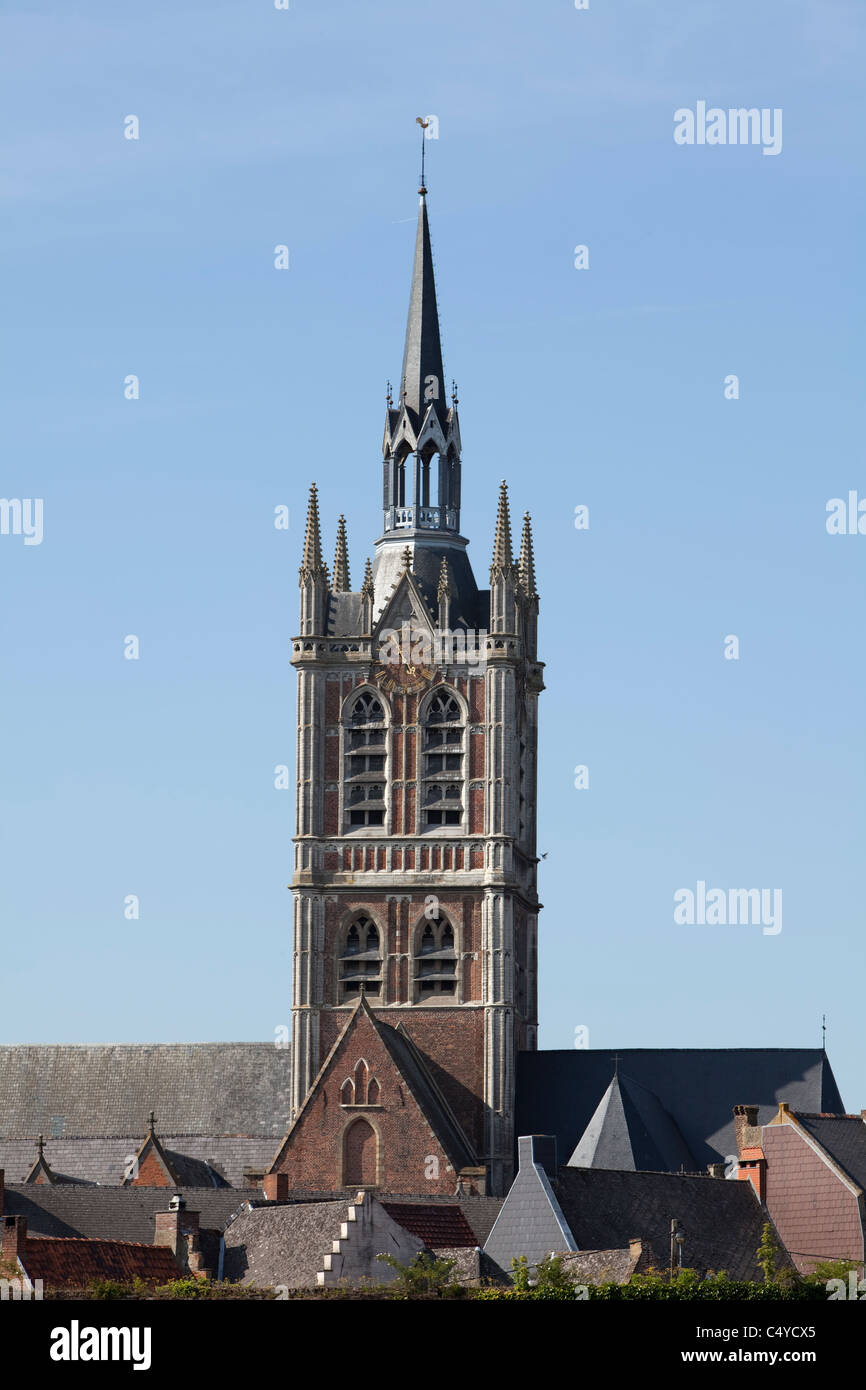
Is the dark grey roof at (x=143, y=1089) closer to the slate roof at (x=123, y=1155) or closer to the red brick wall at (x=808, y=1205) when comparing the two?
the slate roof at (x=123, y=1155)

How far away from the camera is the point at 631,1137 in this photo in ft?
262

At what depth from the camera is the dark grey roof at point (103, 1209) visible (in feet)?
237

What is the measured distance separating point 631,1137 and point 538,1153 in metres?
14.1

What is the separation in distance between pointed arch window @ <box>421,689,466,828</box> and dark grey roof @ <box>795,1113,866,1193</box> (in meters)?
17.1

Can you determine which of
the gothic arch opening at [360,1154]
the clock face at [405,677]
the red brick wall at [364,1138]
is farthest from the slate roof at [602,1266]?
the clock face at [405,677]

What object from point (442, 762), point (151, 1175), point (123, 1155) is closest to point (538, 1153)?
point (442, 762)

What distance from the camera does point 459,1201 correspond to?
72875mm

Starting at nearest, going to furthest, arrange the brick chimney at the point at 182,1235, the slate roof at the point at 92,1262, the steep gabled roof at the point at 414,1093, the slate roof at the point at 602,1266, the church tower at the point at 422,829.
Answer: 1. the slate roof at the point at 602,1266
2. the slate roof at the point at 92,1262
3. the brick chimney at the point at 182,1235
4. the steep gabled roof at the point at 414,1093
5. the church tower at the point at 422,829

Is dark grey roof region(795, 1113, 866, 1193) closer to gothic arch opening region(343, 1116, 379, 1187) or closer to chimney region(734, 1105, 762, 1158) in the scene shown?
chimney region(734, 1105, 762, 1158)

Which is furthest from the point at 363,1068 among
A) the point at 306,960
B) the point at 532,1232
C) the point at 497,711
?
the point at 532,1232

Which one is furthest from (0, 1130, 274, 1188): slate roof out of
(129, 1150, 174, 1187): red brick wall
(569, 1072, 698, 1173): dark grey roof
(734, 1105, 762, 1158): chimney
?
(734, 1105, 762, 1158): chimney

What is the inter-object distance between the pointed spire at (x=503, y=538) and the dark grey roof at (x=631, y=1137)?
57.3ft
